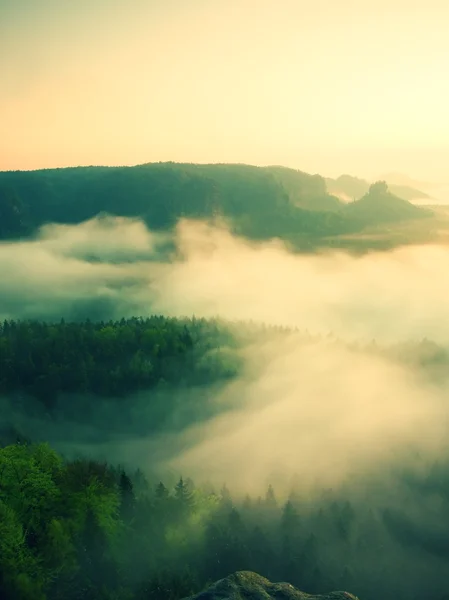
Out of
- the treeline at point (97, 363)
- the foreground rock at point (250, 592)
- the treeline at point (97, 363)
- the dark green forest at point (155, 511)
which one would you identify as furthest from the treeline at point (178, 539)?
the treeline at point (97, 363)

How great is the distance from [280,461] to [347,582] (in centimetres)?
6551

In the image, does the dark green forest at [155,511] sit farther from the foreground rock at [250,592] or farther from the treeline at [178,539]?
the foreground rock at [250,592]

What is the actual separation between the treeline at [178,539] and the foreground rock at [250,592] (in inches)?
704

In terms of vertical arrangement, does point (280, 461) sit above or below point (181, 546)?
below

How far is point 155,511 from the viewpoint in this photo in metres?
87.7

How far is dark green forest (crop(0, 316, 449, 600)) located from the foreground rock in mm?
17884

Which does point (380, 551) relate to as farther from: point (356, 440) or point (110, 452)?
point (110, 452)

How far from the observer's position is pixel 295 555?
94.5m

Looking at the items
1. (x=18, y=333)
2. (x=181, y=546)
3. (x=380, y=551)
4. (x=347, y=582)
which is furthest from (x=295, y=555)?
(x=18, y=333)

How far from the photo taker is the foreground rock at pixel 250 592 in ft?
166

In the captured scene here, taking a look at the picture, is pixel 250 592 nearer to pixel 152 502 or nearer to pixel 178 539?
pixel 178 539

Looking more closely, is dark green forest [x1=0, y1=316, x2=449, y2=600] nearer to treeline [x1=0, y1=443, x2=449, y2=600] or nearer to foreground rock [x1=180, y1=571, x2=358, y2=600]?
treeline [x1=0, y1=443, x2=449, y2=600]

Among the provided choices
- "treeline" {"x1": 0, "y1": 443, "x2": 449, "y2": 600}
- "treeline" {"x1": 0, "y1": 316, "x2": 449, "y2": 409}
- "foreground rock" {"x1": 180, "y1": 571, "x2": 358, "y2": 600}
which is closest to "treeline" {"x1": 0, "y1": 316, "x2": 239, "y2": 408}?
"treeline" {"x1": 0, "y1": 316, "x2": 449, "y2": 409}

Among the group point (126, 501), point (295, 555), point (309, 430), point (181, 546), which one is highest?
point (126, 501)
